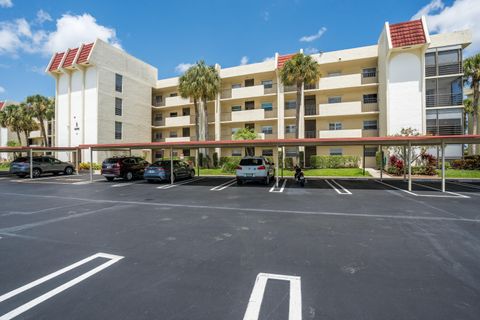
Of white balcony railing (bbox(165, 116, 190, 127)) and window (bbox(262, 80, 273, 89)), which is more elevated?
window (bbox(262, 80, 273, 89))

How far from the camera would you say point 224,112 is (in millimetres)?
29016

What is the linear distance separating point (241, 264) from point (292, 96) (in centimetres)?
2459

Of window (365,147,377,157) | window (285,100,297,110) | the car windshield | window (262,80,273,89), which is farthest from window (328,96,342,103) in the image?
the car windshield

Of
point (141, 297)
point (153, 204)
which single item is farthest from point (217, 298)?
point (153, 204)

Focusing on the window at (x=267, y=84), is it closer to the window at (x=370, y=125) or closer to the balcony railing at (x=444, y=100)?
the window at (x=370, y=125)

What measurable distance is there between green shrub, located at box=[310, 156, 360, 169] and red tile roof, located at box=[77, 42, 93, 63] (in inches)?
1058

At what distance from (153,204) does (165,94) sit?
27.8 meters

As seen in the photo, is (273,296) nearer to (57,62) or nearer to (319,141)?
(319,141)

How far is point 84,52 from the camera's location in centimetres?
2478

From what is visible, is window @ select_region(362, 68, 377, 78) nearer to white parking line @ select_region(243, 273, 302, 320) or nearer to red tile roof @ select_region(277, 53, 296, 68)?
red tile roof @ select_region(277, 53, 296, 68)

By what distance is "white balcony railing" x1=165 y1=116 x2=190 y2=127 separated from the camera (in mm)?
28812

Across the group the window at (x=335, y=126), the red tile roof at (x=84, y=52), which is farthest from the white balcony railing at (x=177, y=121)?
the window at (x=335, y=126)

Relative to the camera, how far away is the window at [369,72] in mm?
23984

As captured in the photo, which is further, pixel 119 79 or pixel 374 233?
A: pixel 119 79
